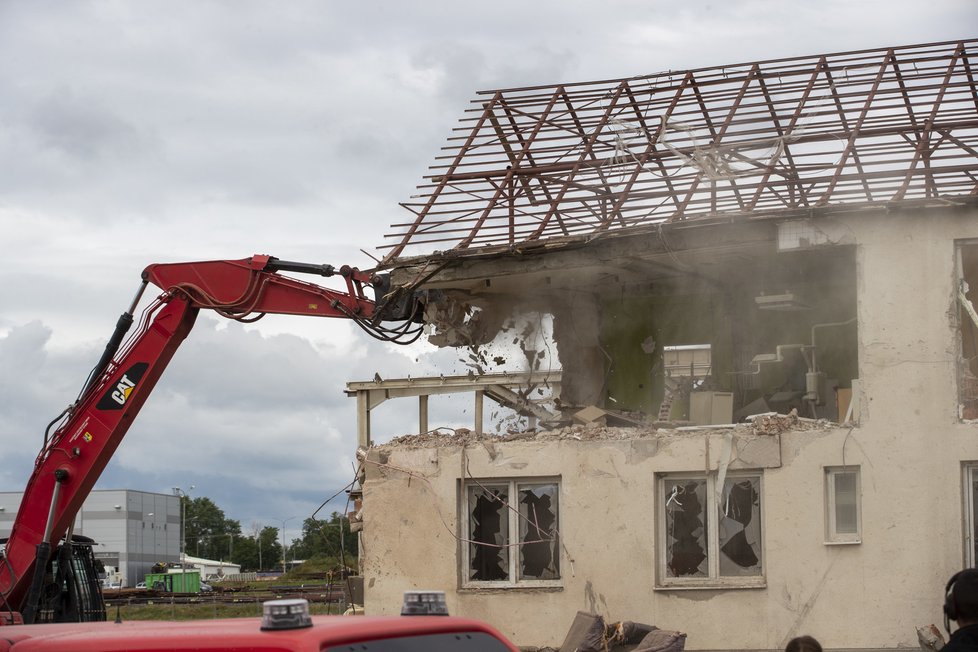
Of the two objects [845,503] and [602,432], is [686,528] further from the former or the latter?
[845,503]

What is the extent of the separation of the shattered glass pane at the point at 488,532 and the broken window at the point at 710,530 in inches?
74.5

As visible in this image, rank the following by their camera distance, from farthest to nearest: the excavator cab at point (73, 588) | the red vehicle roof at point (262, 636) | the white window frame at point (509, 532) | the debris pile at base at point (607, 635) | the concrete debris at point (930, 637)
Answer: the white window frame at point (509, 532) → the excavator cab at point (73, 588) → the debris pile at base at point (607, 635) → the concrete debris at point (930, 637) → the red vehicle roof at point (262, 636)

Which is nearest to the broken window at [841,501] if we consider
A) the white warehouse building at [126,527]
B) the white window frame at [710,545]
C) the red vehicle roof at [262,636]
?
the white window frame at [710,545]

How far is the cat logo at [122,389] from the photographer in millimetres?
14531

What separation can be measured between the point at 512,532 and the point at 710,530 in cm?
232

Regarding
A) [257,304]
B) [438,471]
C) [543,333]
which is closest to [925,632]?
[438,471]

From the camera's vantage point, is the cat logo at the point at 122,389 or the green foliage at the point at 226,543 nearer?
the cat logo at the point at 122,389

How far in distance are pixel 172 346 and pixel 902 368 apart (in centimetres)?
855

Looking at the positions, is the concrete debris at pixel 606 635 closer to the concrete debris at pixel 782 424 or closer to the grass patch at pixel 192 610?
the concrete debris at pixel 782 424

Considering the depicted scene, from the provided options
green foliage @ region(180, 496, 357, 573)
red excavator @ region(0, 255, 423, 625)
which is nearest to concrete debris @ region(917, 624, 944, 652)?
red excavator @ region(0, 255, 423, 625)

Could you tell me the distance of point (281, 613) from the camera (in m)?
4.35

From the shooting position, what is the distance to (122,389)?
14578 millimetres

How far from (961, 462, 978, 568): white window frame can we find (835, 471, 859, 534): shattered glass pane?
1097 millimetres

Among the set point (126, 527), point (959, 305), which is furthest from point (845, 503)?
point (126, 527)
